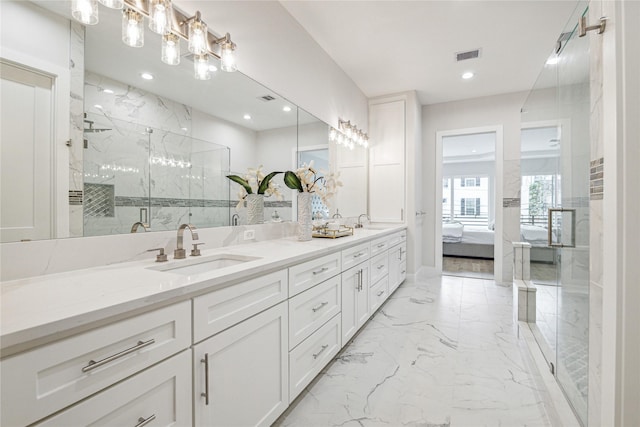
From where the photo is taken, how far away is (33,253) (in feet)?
3.35

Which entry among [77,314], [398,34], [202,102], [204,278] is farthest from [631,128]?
[398,34]

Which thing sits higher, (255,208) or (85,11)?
(85,11)

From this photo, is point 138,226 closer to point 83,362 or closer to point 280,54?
point 83,362

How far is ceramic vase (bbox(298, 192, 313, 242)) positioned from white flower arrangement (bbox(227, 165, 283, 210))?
0.22m

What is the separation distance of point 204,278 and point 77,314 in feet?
1.20

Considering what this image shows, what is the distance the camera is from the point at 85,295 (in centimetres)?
81

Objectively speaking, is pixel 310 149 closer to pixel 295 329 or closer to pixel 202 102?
pixel 202 102

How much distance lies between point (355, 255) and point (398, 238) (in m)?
1.55

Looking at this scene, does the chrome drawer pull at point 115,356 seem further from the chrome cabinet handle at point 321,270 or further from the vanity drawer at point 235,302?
the chrome cabinet handle at point 321,270

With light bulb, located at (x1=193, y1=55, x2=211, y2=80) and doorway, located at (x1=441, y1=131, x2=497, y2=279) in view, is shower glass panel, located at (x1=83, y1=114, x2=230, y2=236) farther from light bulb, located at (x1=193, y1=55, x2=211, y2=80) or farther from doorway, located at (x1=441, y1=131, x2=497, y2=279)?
doorway, located at (x1=441, y1=131, x2=497, y2=279)

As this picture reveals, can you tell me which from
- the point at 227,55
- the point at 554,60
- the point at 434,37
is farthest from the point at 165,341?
the point at 434,37

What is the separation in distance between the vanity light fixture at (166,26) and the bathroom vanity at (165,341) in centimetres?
102

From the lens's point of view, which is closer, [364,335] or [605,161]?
[605,161]

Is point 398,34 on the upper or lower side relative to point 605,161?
upper
